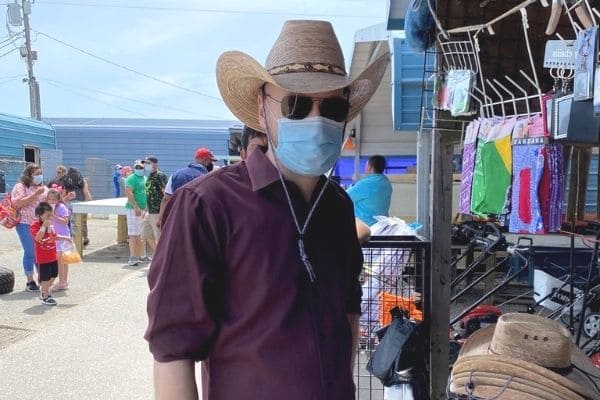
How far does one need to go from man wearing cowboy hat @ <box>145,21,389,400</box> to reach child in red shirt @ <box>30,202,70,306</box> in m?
5.38

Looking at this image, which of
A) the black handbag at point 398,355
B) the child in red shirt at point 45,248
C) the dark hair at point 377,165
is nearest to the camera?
the black handbag at point 398,355

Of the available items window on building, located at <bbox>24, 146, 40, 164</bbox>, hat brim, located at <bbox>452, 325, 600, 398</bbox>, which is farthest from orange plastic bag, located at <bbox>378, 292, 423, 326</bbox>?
window on building, located at <bbox>24, 146, 40, 164</bbox>

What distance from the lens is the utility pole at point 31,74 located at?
24.1 metres

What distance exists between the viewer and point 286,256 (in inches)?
53.1

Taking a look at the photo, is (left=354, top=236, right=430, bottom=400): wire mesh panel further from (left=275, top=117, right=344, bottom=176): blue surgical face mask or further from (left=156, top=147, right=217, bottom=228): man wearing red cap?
(left=156, top=147, right=217, bottom=228): man wearing red cap

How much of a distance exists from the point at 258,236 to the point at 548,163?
1590 millimetres

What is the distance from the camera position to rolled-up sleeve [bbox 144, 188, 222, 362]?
1247 millimetres

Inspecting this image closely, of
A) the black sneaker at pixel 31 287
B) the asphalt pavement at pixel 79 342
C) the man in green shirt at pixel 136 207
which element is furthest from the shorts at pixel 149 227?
the black sneaker at pixel 31 287

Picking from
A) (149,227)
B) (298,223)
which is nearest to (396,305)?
(298,223)

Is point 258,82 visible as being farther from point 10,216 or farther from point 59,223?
point 10,216

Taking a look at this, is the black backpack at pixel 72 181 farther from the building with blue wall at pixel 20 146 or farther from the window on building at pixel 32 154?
the window on building at pixel 32 154

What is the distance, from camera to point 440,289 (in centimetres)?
317

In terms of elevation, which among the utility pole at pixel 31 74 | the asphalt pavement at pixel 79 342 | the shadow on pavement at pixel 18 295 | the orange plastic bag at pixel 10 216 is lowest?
the shadow on pavement at pixel 18 295

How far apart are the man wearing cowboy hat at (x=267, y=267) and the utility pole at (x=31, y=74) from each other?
26152 mm
